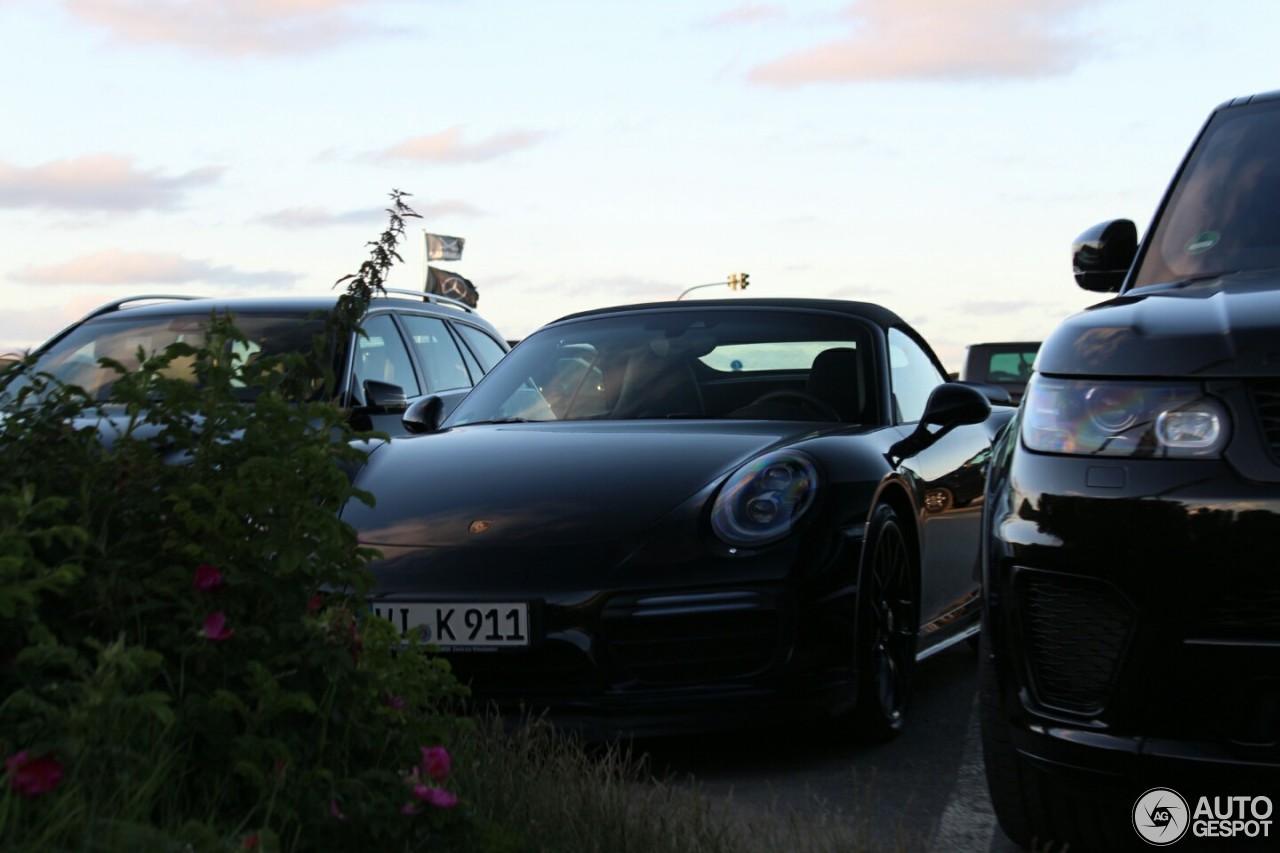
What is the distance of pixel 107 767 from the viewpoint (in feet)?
8.15

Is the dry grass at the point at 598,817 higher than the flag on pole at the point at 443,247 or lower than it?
lower

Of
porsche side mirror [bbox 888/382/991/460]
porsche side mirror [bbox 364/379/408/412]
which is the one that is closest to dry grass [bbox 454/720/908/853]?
porsche side mirror [bbox 888/382/991/460]

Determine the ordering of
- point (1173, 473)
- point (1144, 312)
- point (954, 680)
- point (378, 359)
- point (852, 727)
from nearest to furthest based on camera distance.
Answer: point (1173, 473)
point (1144, 312)
point (852, 727)
point (954, 680)
point (378, 359)

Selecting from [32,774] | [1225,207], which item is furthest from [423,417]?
[32,774]

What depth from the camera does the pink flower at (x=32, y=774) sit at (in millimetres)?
2340

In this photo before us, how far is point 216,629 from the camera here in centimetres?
278

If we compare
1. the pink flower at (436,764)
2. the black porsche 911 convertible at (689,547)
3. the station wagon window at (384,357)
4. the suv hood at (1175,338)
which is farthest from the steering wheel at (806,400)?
the pink flower at (436,764)

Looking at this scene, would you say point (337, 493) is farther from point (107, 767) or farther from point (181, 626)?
point (107, 767)

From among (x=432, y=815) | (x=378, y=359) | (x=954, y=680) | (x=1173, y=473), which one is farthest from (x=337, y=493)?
(x=378, y=359)

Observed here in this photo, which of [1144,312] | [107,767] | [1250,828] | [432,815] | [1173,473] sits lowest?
[1250,828]

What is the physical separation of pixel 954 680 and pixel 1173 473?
358 centimetres

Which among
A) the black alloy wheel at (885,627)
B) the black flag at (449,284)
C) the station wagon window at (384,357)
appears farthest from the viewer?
the black flag at (449,284)

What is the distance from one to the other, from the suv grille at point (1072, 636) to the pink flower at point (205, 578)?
5.23 ft

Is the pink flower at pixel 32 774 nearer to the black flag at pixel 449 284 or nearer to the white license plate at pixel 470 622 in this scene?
the white license plate at pixel 470 622
